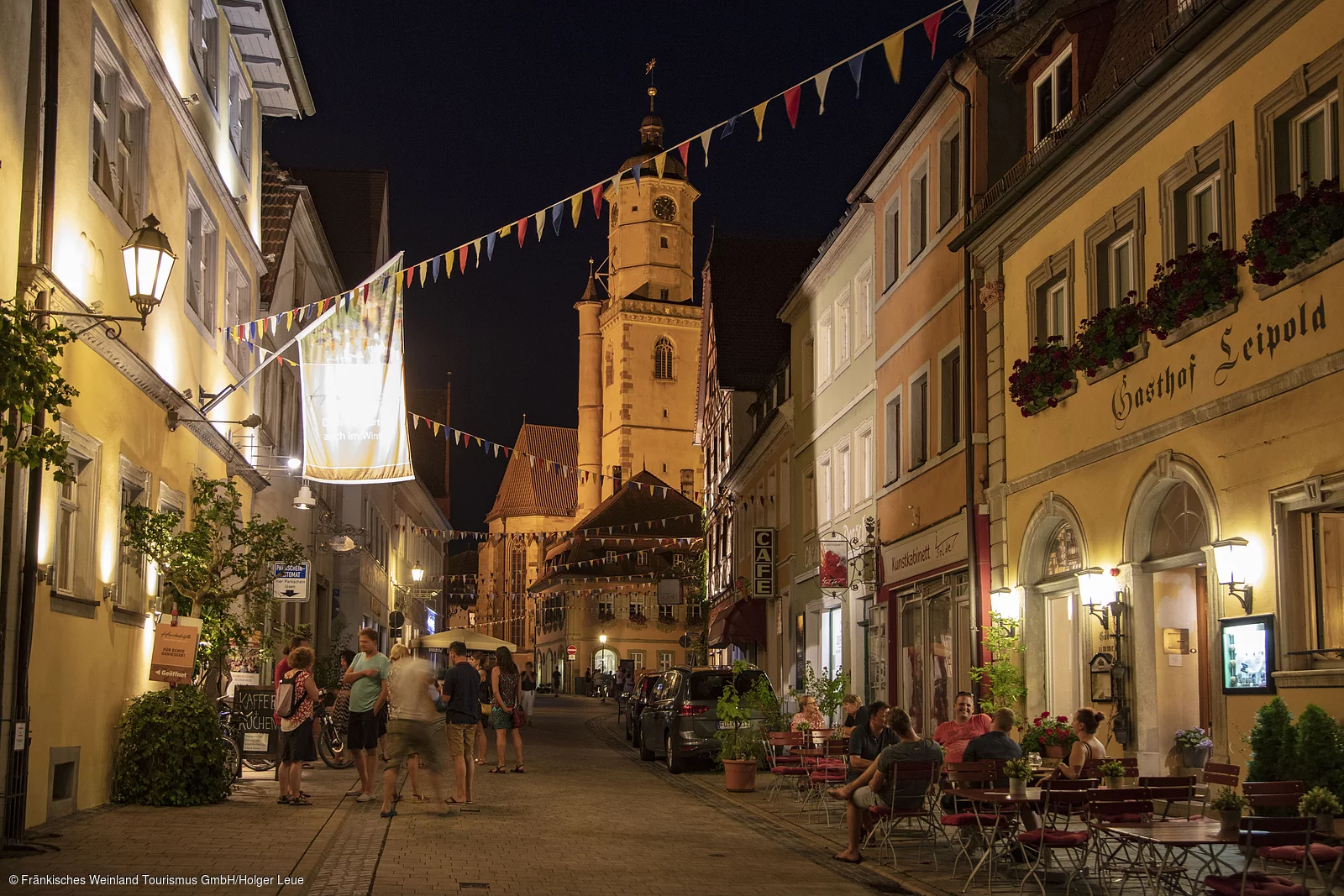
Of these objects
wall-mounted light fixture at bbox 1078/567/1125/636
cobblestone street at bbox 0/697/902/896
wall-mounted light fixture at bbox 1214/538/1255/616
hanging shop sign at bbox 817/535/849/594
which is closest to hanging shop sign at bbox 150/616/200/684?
cobblestone street at bbox 0/697/902/896

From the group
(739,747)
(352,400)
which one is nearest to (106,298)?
(352,400)

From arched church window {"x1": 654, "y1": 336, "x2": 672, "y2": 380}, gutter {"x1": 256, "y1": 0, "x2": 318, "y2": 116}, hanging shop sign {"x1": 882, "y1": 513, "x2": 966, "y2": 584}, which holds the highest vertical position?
arched church window {"x1": 654, "y1": 336, "x2": 672, "y2": 380}

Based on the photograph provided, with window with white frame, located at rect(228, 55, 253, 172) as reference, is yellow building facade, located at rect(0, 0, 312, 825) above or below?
below

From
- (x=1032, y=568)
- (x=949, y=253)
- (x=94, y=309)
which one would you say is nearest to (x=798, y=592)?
(x=949, y=253)

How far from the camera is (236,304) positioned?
76.0ft

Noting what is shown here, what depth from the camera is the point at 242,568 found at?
60.7ft

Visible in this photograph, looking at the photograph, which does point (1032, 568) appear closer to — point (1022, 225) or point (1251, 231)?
point (1022, 225)

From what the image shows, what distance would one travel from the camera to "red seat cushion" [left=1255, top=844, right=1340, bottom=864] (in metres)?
8.21

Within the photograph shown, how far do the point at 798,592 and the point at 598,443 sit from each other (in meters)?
69.6

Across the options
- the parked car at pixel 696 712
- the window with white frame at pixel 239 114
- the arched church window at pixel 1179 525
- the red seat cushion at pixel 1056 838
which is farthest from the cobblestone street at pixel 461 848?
the window with white frame at pixel 239 114

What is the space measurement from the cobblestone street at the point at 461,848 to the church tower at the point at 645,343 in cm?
8057

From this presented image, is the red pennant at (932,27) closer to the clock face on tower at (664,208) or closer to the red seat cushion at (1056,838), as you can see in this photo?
the red seat cushion at (1056,838)

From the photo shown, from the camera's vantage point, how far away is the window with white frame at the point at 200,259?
19.3 metres

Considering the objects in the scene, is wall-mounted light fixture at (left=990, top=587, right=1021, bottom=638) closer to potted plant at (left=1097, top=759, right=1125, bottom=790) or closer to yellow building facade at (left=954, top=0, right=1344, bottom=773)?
yellow building facade at (left=954, top=0, right=1344, bottom=773)
